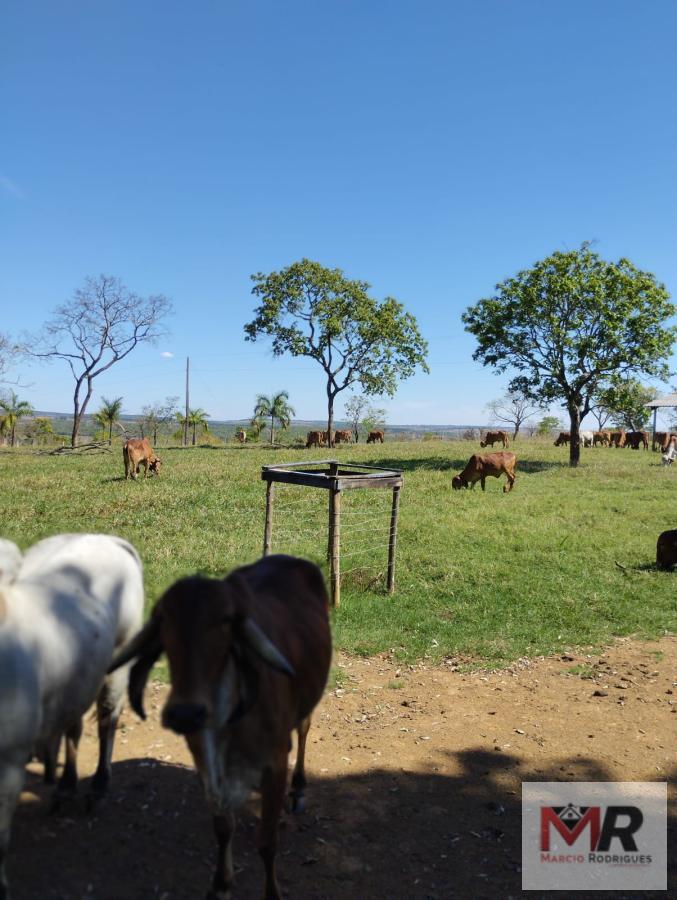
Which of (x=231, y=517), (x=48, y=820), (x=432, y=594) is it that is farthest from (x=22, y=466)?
(x=48, y=820)

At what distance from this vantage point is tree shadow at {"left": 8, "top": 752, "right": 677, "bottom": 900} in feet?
12.5

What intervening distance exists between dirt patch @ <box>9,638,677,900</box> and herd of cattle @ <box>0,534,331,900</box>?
348 millimetres

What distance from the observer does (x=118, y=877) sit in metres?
3.75

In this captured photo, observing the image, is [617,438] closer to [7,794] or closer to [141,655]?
[141,655]

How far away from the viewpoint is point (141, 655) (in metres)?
3.11

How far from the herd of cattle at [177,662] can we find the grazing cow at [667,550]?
31.7 ft

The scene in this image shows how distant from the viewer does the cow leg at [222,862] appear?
3.62m

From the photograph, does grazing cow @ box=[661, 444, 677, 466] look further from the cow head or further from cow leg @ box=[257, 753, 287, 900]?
the cow head

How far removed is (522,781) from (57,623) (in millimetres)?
4095

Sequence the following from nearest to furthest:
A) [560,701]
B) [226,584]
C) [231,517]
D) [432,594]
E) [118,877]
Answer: [226,584] → [118,877] → [560,701] → [432,594] → [231,517]

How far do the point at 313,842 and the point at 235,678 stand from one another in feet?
7.39

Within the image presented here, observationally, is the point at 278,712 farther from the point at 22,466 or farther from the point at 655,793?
the point at 22,466

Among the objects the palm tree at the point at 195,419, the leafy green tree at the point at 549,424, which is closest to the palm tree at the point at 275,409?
the palm tree at the point at 195,419

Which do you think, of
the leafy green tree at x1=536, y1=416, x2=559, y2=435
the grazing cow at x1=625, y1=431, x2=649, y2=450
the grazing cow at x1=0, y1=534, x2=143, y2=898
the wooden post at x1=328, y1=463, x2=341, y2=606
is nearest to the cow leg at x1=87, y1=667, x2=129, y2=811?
the grazing cow at x1=0, y1=534, x2=143, y2=898
